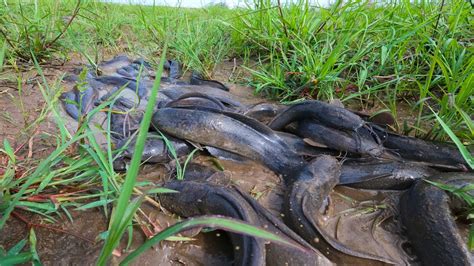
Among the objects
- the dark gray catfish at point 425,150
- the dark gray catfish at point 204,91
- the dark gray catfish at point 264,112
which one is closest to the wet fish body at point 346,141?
the dark gray catfish at point 425,150

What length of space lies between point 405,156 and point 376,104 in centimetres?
91

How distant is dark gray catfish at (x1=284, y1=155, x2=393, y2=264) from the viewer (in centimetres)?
136

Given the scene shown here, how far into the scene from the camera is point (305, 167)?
1862mm

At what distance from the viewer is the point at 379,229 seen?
1.62m

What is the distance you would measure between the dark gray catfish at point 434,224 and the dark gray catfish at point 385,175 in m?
0.09

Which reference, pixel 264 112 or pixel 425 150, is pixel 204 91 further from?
pixel 425 150

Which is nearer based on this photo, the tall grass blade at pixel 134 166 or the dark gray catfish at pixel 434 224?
the tall grass blade at pixel 134 166

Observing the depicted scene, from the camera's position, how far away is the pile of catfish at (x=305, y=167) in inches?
53.5

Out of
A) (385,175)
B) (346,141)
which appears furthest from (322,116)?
(385,175)

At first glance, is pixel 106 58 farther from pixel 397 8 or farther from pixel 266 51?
pixel 397 8

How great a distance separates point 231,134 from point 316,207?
0.75m

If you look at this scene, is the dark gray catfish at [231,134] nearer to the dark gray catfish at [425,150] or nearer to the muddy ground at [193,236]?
the muddy ground at [193,236]

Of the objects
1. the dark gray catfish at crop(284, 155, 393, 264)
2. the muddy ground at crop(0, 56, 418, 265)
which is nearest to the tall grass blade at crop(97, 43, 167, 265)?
the muddy ground at crop(0, 56, 418, 265)

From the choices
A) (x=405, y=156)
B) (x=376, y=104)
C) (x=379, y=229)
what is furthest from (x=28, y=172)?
(x=376, y=104)
